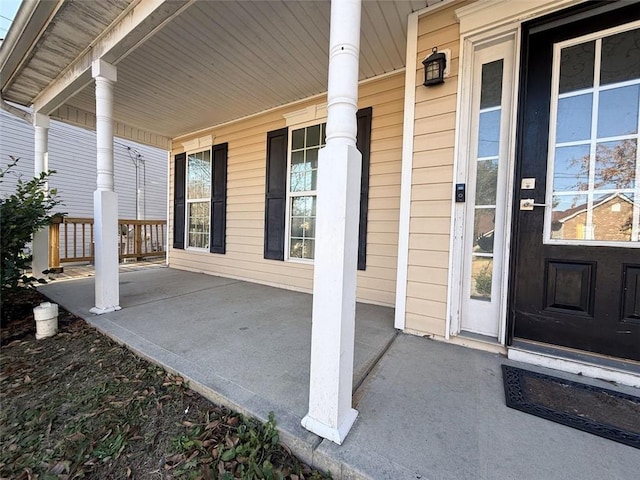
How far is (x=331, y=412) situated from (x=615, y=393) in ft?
5.19

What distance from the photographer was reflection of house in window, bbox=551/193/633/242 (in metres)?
1.63

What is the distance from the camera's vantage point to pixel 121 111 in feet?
14.3

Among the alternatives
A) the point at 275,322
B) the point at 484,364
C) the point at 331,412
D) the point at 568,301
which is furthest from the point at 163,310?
the point at 568,301

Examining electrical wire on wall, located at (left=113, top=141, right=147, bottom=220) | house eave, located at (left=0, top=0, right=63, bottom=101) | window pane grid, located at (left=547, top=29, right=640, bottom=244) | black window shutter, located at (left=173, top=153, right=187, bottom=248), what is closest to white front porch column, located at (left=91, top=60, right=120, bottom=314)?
house eave, located at (left=0, top=0, right=63, bottom=101)

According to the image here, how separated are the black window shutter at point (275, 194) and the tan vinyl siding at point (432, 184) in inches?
81.7

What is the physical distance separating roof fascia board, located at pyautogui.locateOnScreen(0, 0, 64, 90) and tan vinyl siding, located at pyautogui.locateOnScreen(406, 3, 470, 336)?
3.12m

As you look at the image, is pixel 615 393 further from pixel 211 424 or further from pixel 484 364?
pixel 211 424

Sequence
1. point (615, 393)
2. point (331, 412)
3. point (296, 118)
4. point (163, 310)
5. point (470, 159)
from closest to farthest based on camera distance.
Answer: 1. point (331, 412)
2. point (615, 393)
3. point (470, 159)
4. point (163, 310)
5. point (296, 118)

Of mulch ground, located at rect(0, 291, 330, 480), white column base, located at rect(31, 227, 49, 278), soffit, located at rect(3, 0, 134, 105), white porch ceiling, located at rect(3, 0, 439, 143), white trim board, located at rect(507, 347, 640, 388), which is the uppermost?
soffit, located at rect(3, 0, 134, 105)

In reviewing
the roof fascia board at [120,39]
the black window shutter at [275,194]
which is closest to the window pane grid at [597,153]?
the roof fascia board at [120,39]

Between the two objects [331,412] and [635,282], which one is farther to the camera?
[635,282]

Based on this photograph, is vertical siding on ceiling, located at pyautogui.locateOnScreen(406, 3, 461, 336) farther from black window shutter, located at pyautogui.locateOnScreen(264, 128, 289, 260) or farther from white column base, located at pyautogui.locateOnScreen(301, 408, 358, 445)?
black window shutter, located at pyautogui.locateOnScreen(264, 128, 289, 260)

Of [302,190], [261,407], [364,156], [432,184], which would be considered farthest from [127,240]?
[432,184]

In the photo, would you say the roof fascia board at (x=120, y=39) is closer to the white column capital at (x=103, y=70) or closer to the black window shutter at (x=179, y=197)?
the white column capital at (x=103, y=70)
